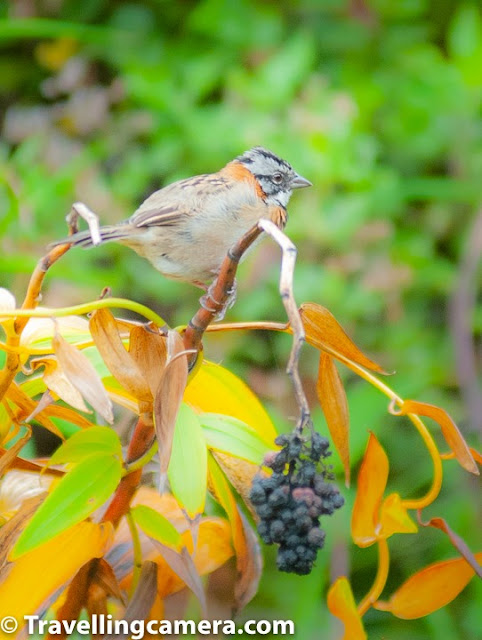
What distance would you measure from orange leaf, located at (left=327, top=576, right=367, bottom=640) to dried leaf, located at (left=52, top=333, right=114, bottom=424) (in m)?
0.20

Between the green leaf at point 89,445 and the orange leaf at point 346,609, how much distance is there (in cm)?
17

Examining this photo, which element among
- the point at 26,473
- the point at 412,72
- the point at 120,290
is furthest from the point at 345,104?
the point at 26,473

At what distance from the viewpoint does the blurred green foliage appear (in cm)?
171

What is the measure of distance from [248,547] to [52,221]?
1299mm

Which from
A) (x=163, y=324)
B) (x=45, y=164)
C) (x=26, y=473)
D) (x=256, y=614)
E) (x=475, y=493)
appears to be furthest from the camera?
(x=45, y=164)

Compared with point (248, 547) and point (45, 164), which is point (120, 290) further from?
point (248, 547)

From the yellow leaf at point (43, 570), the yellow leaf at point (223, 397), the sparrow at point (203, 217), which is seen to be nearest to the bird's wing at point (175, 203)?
the sparrow at point (203, 217)

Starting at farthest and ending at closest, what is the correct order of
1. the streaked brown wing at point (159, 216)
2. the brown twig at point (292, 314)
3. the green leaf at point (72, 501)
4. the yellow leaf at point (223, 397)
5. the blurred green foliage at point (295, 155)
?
the blurred green foliage at point (295, 155), the streaked brown wing at point (159, 216), the yellow leaf at point (223, 397), the green leaf at point (72, 501), the brown twig at point (292, 314)

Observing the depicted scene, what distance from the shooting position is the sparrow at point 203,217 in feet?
3.34

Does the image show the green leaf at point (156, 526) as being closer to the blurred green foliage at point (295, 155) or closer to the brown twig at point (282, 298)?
the brown twig at point (282, 298)

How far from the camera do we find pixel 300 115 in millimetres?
1935

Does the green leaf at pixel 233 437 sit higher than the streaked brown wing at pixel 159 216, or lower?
higher

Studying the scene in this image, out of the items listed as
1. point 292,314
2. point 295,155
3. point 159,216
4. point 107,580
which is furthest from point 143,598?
point 295,155

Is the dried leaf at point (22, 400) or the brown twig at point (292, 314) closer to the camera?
the brown twig at point (292, 314)
